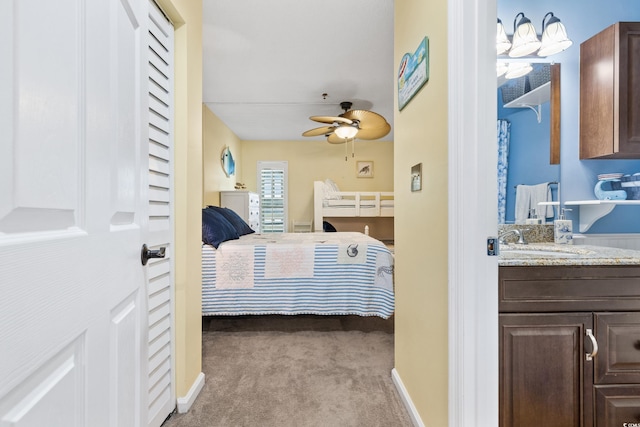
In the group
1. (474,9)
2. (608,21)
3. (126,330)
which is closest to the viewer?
(126,330)

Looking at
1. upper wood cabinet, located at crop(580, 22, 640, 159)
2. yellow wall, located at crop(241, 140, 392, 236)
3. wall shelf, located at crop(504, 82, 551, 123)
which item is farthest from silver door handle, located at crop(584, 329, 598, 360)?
yellow wall, located at crop(241, 140, 392, 236)

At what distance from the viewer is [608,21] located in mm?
1817

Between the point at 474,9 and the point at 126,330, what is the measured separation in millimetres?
1448

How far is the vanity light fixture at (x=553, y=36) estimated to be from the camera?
182 cm

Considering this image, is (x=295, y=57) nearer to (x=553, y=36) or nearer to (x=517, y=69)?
(x=517, y=69)

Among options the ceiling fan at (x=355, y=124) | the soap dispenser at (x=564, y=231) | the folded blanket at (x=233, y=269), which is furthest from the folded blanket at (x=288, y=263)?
the soap dispenser at (x=564, y=231)

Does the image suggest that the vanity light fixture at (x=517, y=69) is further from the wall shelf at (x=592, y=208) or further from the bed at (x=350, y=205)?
the bed at (x=350, y=205)

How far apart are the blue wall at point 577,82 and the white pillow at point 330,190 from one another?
4.06 meters

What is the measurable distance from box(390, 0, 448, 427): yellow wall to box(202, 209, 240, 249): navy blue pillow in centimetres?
171

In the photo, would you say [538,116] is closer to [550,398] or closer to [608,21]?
[608,21]

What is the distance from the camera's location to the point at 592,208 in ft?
6.05

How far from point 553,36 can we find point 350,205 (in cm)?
410

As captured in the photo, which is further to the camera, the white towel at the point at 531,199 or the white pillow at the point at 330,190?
the white pillow at the point at 330,190

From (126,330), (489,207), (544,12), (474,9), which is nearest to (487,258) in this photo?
(489,207)
